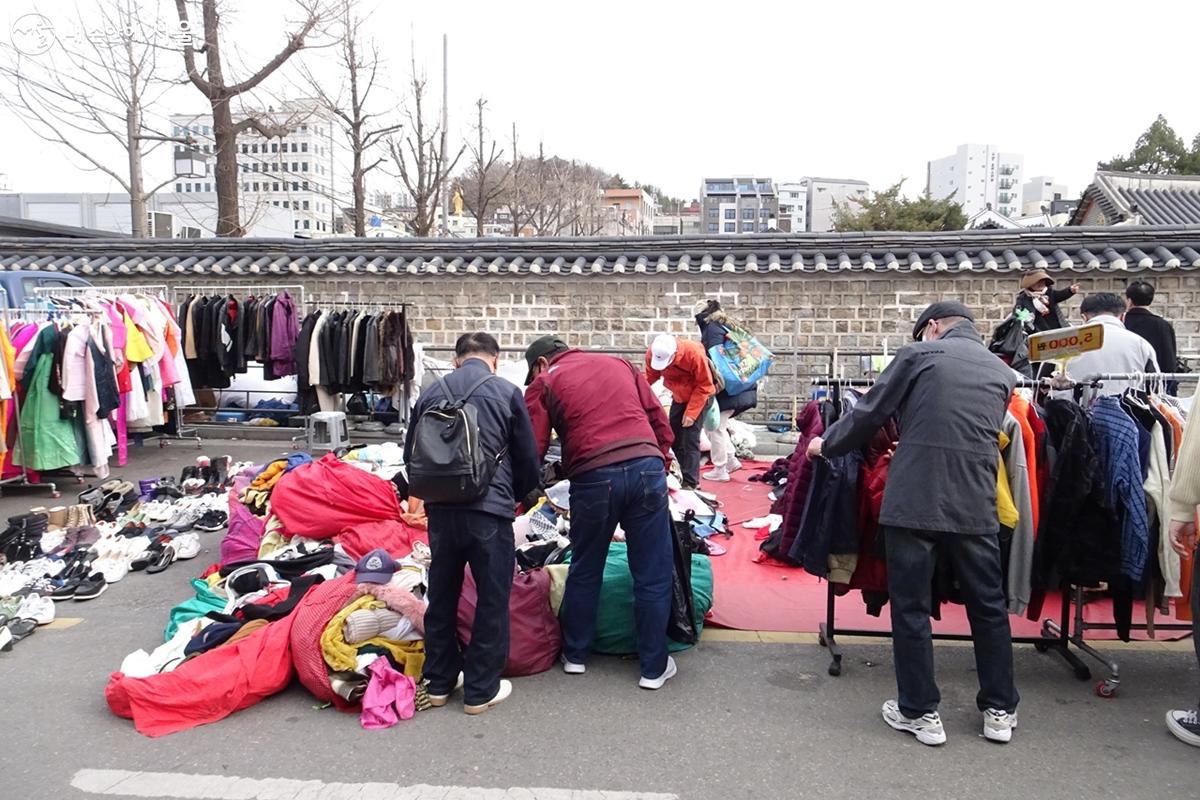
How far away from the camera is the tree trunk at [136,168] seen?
19.5m

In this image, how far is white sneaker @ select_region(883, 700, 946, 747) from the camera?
11.8 ft

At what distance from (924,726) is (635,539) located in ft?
5.00

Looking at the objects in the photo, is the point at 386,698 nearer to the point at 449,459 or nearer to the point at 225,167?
the point at 449,459

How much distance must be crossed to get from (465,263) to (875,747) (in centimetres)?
1041

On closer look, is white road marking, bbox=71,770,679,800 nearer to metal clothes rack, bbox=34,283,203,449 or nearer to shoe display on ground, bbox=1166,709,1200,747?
shoe display on ground, bbox=1166,709,1200,747

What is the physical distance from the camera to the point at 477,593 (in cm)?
397

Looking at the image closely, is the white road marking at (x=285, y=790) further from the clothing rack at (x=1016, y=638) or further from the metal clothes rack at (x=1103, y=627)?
the metal clothes rack at (x=1103, y=627)

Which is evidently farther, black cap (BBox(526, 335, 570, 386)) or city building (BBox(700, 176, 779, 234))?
city building (BBox(700, 176, 779, 234))

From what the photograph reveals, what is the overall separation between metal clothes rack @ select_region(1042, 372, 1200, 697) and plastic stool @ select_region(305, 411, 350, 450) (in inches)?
306

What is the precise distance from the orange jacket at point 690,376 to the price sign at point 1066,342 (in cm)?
351

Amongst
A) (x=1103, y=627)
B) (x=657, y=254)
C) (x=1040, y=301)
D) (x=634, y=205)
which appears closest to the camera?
(x=1103, y=627)

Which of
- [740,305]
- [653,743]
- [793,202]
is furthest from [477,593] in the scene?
[793,202]

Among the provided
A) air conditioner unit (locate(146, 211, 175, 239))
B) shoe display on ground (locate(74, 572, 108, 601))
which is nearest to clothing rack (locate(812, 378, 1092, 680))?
shoe display on ground (locate(74, 572, 108, 601))

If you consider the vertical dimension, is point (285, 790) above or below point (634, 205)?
below
